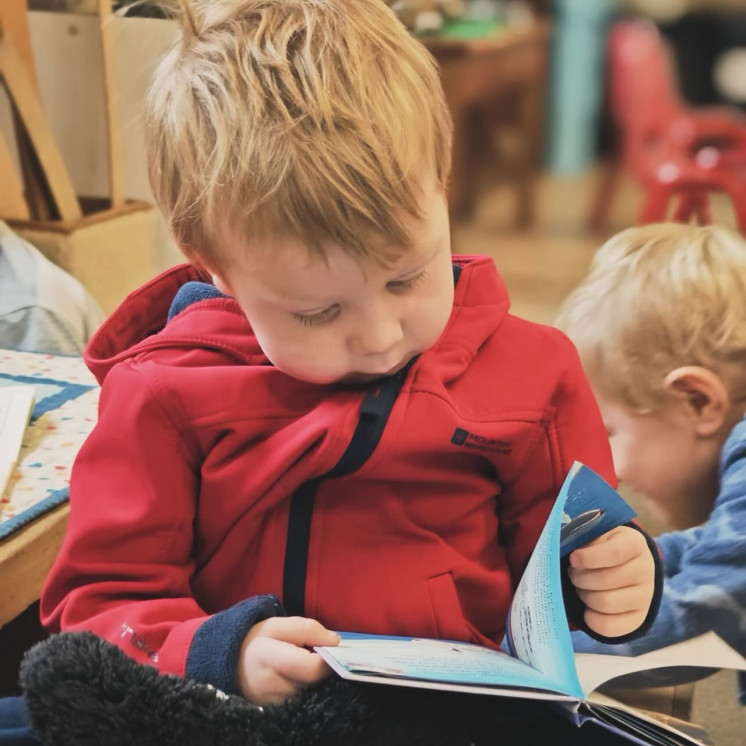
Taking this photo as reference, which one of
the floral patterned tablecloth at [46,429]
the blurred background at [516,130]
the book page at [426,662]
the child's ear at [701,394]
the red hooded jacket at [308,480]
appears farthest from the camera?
the blurred background at [516,130]

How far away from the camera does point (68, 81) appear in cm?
157

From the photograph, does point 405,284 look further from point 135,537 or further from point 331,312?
point 135,537

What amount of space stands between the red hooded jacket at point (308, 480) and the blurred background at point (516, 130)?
408 mm

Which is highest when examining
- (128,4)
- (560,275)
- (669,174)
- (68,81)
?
(128,4)

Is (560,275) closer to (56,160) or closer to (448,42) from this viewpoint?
(448,42)

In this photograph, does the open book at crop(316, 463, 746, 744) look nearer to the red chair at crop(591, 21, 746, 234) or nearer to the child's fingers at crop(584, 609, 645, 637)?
the child's fingers at crop(584, 609, 645, 637)

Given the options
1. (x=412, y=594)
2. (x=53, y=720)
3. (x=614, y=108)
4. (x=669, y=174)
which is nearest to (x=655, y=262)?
(x=412, y=594)

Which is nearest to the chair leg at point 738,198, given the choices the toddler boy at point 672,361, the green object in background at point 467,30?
the green object in background at point 467,30

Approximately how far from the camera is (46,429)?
981 millimetres

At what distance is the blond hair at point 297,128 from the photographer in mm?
590

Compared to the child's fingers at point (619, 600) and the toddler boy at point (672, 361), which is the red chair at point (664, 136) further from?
the child's fingers at point (619, 600)

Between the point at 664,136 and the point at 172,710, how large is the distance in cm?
252

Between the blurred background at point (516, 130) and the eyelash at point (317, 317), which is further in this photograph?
the blurred background at point (516, 130)

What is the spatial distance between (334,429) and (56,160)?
1.00 metres
